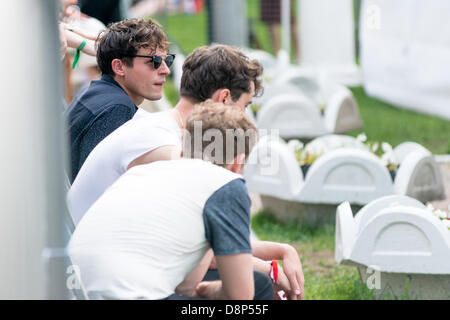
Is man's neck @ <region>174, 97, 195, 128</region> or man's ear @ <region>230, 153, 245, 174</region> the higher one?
man's neck @ <region>174, 97, 195, 128</region>

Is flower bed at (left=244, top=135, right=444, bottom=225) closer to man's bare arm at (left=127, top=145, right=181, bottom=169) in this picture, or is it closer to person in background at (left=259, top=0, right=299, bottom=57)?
man's bare arm at (left=127, top=145, right=181, bottom=169)

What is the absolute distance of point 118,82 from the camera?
398 cm

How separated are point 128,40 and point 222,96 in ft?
2.68

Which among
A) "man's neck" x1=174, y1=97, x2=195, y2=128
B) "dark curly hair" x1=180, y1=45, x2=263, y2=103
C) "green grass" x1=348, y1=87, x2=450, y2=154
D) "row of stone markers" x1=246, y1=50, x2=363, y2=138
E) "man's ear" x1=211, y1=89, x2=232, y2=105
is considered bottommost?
"green grass" x1=348, y1=87, x2=450, y2=154

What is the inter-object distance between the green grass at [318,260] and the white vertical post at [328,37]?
7.12 metres

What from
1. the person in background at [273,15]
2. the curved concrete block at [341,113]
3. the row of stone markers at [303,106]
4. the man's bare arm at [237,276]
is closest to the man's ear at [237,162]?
the man's bare arm at [237,276]

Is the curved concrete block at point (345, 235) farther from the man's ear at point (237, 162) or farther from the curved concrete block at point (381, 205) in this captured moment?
the man's ear at point (237, 162)

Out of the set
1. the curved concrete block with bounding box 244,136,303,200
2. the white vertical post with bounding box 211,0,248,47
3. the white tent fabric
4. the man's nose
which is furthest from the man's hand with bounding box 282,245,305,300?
the white vertical post with bounding box 211,0,248,47

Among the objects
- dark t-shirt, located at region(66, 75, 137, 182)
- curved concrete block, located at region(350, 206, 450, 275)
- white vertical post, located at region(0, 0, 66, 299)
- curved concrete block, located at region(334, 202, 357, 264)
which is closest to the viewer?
white vertical post, located at region(0, 0, 66, 299)

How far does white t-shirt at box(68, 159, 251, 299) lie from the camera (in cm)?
253

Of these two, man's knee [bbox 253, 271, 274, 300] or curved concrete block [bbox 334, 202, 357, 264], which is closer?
man's knee [bbox 253, 271, 274, 300]

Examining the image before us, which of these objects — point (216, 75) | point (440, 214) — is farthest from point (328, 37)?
point (216, 75)

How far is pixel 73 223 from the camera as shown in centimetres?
317
